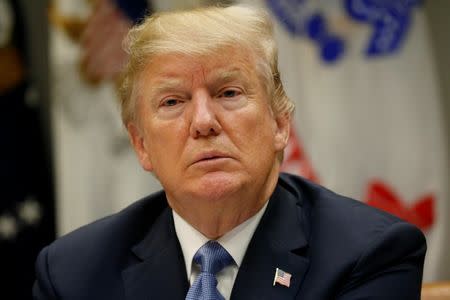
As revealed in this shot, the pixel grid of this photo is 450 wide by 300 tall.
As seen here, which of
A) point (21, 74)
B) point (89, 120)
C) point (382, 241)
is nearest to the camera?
point (382, 241)

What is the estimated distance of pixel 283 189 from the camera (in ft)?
7.60

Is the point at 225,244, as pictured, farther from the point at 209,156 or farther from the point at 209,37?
the point at 209,37

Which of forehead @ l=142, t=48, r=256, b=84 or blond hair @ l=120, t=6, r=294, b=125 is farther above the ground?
blond hair @ l=120, t=6, r=294, b=125

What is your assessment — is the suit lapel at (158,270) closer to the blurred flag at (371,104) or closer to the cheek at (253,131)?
the cheek at (253,131)

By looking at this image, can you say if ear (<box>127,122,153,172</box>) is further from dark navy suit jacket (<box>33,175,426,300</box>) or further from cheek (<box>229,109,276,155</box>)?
cheek (<box>229,109,276,155</box>)

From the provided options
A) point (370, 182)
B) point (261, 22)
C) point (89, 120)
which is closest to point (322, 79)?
point (370, 182)

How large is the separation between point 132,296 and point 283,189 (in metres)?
0.51

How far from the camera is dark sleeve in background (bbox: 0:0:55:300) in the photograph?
382cm

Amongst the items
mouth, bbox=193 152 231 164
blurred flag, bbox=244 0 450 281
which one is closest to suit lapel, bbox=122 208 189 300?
mouth, bbox=193 152 231 164

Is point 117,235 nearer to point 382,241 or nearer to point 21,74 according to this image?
point 382,241

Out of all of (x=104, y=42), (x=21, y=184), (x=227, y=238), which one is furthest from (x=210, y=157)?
(x=21, y=184)

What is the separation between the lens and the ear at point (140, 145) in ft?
7.39

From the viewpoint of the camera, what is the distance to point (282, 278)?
2053mm

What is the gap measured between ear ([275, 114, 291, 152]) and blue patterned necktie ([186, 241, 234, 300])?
0.99 ft
